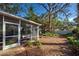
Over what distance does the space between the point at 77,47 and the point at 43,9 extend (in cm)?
105

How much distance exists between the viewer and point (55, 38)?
640 centimetres

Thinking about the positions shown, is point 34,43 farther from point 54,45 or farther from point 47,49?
point 54,45

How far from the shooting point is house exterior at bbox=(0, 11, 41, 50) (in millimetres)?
6406

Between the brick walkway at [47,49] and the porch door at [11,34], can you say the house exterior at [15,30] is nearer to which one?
the porch door at [11,34]

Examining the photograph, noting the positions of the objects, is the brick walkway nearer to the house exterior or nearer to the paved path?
the paved path

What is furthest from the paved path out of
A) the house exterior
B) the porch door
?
the porch door

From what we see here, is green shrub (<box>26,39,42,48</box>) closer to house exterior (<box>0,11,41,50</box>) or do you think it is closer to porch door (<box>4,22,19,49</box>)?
house exterior (<box>0,11,41,50</box>)

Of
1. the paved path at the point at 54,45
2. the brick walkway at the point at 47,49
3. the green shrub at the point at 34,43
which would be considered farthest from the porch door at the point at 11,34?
the paved path at the point at 54,45

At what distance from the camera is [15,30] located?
6.49 meters

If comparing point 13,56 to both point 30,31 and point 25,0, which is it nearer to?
point 30,31

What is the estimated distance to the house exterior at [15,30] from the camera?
641 cm

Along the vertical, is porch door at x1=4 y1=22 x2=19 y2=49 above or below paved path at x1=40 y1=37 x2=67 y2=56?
above

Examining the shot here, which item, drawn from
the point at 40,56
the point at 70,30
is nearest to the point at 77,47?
the point at 70,30

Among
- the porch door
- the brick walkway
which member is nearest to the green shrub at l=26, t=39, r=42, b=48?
the brick walkway
